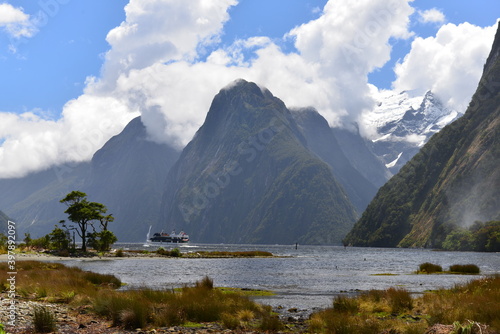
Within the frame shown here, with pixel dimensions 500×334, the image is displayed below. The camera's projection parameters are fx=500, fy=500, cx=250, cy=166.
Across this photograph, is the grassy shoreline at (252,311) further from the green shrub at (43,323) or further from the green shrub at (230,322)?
the green shrub at (43,323)

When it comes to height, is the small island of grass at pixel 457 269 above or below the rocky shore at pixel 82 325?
below

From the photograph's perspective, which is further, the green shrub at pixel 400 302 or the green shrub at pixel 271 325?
the green shrub at pixel 400 302

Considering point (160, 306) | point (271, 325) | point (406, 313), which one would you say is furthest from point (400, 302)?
point (160, 306)

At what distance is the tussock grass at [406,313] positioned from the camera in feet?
69.1

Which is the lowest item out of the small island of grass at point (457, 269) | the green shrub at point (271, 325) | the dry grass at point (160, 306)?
the small island of grass at point (457, 269)

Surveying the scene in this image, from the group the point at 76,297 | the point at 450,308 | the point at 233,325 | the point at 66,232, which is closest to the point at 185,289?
the point at 76,297

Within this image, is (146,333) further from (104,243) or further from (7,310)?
(104,243)

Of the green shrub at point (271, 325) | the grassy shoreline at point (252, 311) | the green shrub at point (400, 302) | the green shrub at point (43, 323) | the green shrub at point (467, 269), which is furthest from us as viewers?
the green shrub at point (467, 269)

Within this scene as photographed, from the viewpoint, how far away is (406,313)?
28.6 m

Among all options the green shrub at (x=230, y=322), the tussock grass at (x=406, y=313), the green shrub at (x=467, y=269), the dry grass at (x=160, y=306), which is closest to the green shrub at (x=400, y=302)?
the tussock grass at (x=406, y=313)

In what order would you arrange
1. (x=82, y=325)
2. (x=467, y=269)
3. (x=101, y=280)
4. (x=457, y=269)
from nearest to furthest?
(x=82, y=325), (x=101, y=280), (x=467, y=269), (x=457, y=269)

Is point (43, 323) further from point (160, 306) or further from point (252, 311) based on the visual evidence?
point (252, 311)

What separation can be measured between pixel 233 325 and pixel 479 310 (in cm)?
1118

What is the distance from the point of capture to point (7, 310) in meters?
23.7
